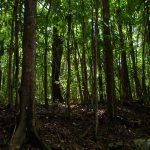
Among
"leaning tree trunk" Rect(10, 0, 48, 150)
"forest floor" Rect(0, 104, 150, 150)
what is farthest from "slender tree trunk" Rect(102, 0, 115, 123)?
"leaning tree trunk" Rect(10, 0, 48, 150)

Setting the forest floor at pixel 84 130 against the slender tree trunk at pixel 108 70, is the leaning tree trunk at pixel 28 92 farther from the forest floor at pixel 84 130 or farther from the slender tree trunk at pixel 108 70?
the slender tree trunk at pixel 108 70

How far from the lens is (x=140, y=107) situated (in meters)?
15.8

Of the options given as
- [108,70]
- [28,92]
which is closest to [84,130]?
[108,70]

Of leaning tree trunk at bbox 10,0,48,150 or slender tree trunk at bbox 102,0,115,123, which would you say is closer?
leaning tree trunk at bbox 10,0,48,150

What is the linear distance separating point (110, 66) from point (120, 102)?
376cm

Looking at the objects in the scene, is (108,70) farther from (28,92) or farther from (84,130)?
(28,92)

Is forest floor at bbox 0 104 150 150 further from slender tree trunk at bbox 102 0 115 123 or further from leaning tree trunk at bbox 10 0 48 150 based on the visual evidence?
slender tree trunk at bbox 102 0 115 123

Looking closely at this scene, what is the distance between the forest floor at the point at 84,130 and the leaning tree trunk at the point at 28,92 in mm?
293

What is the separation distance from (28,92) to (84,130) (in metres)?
3.24

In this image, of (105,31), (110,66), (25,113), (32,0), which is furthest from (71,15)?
(25,113)

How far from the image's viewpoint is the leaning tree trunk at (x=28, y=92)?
29.0 ft

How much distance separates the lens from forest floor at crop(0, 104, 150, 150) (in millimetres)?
9912

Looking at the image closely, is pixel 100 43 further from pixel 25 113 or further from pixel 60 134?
pixel 25 113

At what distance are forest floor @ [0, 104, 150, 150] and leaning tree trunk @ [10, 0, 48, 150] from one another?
0.96 ft
